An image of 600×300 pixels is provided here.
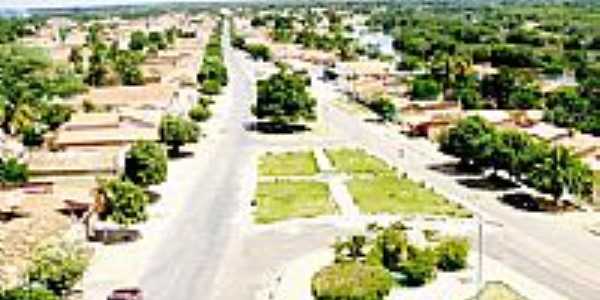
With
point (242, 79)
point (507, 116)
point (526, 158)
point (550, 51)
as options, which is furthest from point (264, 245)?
point (550, 51)

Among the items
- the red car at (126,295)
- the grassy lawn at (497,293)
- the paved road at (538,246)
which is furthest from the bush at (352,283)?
the paved road at (538,246)

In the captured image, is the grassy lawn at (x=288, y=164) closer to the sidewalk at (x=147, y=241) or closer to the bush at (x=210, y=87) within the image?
the sidewalk at (x=147, y=241)

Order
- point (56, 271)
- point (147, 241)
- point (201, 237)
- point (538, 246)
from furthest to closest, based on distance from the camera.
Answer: point (201, 237) → point (147, 241) → point (538, 246) → point (56, 271)

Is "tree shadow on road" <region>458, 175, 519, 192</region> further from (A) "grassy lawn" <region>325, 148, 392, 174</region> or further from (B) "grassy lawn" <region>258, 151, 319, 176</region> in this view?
(B) "grassy lawn" <region>258, 151, 319, 176</region>

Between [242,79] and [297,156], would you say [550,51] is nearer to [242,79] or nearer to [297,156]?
[242,79]

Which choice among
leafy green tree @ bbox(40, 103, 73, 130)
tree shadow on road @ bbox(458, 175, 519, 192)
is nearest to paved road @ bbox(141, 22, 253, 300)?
leafy green tree @ bbox(40, 103, 73, 130)

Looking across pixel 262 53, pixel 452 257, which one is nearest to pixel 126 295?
pixel 452 257

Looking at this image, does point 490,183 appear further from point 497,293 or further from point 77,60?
point 77,60
